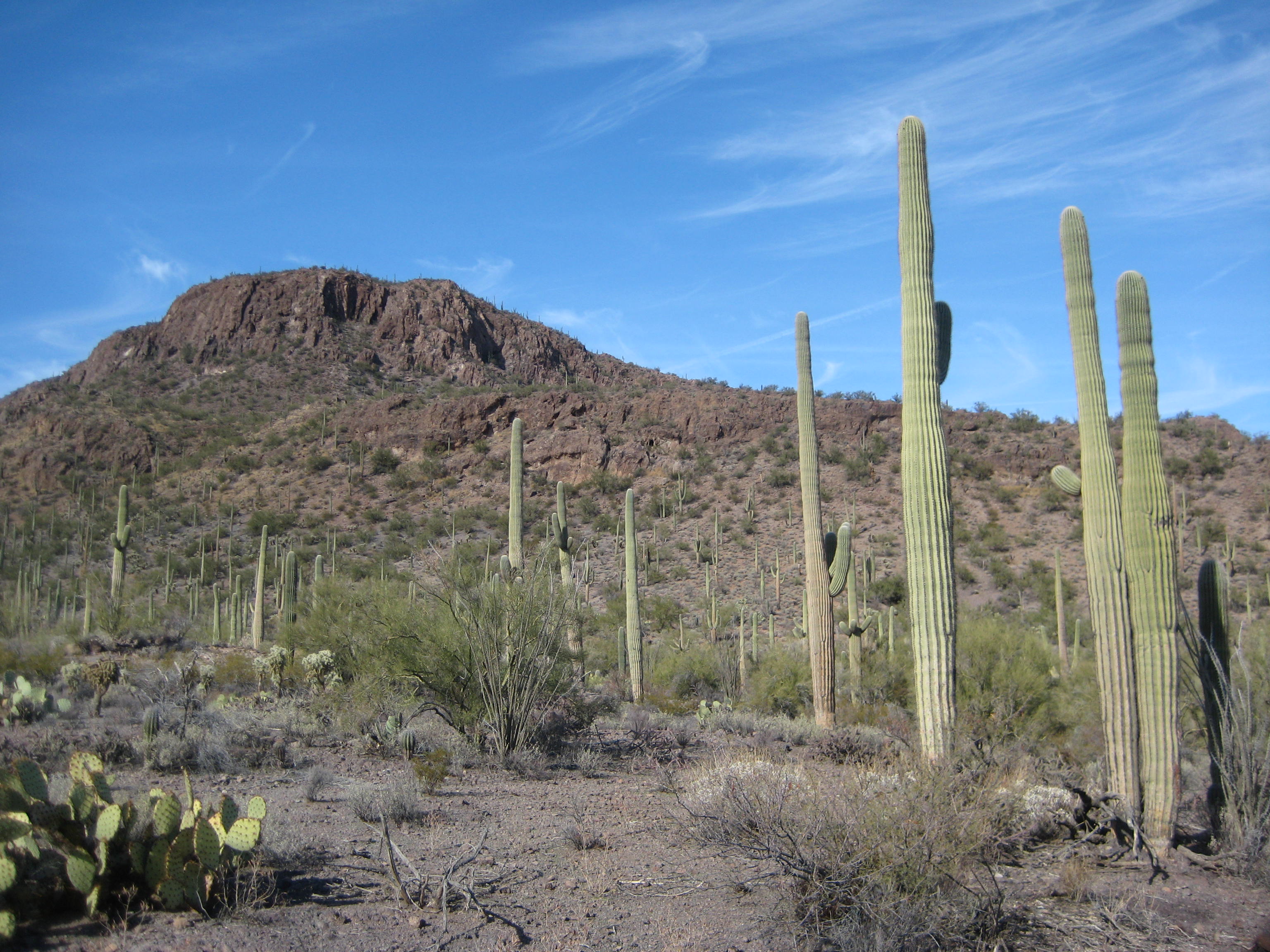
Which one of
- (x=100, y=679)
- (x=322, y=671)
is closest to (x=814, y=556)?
(x=322, y=671)

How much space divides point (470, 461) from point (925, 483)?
4592cm

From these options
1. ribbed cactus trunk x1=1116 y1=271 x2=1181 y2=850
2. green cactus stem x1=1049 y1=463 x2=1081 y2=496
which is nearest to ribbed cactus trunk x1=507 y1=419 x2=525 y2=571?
green cactus stem x1=1049 y1=463 x2=1081 y2=496

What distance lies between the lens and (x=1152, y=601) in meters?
7.61

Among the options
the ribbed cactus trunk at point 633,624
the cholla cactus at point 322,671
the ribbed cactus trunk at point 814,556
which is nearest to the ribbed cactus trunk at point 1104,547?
the ribbed cactus trunk at point 814,556

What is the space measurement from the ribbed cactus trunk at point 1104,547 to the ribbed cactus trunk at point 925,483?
1.17 meters

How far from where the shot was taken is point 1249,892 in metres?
6.51

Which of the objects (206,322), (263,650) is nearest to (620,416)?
(263,650)

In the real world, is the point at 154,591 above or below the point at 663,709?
above

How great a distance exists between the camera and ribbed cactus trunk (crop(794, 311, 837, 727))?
13.4m

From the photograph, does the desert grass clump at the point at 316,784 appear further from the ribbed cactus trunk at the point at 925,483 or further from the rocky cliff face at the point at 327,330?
the rocky cliff face at the point at 327,330

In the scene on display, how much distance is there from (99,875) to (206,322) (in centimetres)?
7920

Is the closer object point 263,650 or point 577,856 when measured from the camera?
point 577,856

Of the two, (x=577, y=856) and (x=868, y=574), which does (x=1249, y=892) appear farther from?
(x=868, y=574)

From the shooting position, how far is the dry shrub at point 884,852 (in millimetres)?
5078
